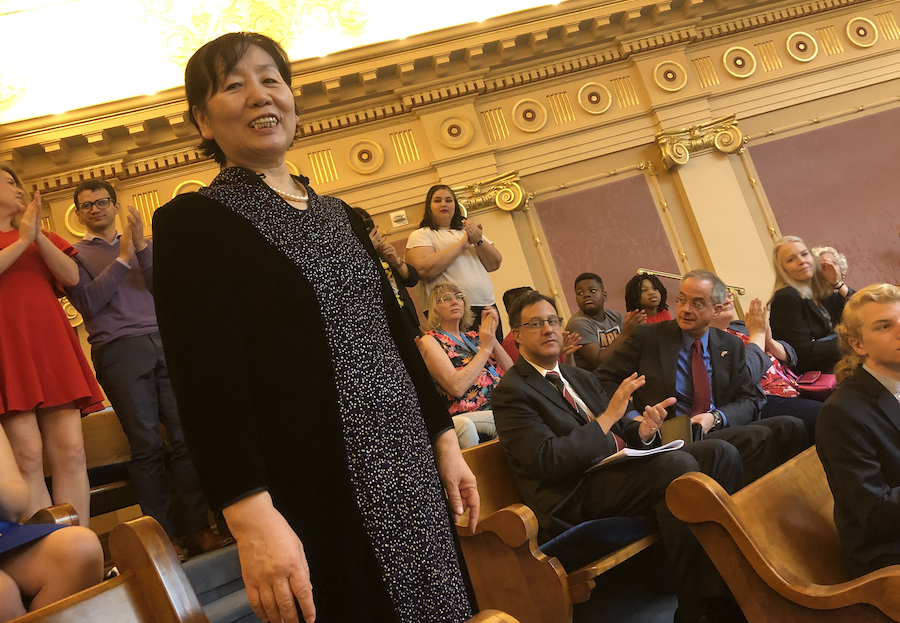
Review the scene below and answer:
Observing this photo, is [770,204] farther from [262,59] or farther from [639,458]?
[262,59]

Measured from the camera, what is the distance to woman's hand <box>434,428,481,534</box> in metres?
1.19

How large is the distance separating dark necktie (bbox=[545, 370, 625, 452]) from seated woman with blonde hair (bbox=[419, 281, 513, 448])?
553 mm

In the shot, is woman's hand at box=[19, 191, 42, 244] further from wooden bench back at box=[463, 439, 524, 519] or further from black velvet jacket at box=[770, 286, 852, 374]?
black velvet jacket at box=[770, 286, 852, 374]

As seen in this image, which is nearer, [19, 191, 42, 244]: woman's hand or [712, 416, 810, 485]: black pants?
[19, 191, 42, 244]: woman's hand

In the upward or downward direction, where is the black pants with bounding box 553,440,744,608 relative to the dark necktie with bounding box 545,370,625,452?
downward

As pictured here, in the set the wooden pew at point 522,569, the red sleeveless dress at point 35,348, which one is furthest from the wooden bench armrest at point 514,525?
the red sleeveless dress at point 35,348

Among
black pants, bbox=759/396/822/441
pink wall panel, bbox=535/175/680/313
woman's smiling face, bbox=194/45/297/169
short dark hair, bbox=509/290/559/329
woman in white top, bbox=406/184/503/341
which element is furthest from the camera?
pink wall panel, bbox=535/175/680/313

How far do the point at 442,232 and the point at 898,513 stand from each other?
11.0 feet

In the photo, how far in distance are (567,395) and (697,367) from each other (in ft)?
2.68

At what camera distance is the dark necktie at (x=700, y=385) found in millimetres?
3174

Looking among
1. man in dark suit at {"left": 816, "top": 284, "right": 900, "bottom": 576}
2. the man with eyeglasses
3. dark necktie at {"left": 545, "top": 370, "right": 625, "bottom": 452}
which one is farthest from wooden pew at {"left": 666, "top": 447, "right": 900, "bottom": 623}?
the man with eyeglasses

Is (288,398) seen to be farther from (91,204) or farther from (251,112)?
(91,204)

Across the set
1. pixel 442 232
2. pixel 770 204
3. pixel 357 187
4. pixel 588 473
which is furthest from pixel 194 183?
pixel 770 204

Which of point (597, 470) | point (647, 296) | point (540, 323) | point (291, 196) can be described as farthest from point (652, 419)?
point (647, 296)
